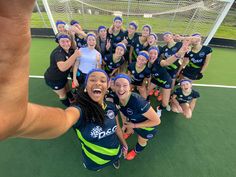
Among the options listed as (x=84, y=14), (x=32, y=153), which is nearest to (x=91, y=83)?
(x=32, y=153)

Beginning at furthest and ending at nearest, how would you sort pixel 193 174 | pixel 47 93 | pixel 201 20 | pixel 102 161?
1. pixel 201 20
2. pixel 47 93
3. pixel 193 174
4. pixel 102 161

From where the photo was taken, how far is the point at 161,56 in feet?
16.9

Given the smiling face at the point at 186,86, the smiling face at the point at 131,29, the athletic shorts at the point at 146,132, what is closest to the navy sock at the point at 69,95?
the athletic shorts at the point at 146,132

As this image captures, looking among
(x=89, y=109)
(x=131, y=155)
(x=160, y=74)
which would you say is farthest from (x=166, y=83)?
(x=89, y=109)

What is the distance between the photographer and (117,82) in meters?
2.92

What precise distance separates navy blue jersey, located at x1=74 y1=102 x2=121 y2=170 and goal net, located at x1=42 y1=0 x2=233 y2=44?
5.85m

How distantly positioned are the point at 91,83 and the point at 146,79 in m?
2.81

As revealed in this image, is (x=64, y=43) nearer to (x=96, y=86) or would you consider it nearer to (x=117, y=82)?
(x=117, y=82)

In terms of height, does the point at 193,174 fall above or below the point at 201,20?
below

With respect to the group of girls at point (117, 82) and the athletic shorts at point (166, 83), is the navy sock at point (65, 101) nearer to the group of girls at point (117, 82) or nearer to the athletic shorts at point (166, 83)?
the group of girls at point (117, 82)

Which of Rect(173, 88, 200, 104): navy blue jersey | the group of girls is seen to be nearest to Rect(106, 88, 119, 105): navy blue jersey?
the group of girls

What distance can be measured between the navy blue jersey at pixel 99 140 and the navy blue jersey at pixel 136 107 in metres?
0.31

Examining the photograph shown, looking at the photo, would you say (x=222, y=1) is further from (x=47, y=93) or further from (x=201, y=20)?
(x=47, y=93)

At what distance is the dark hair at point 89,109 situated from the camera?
7.60ft
